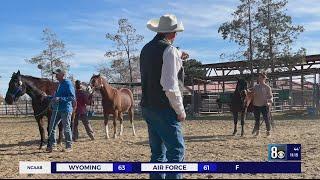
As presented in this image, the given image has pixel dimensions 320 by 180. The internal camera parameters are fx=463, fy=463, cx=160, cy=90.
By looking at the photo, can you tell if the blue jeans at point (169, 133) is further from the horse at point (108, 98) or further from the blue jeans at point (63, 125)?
the horse at point (108, 98)

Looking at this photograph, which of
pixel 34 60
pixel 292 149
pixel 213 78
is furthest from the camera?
pixel 34 60

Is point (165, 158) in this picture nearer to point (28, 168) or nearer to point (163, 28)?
point (163, 28)

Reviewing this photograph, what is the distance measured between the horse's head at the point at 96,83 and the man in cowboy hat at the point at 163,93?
27.5 feet

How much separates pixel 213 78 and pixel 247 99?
73.3 ft

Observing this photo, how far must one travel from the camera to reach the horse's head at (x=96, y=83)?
13.6m

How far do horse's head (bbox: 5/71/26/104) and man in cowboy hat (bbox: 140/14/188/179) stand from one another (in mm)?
6670

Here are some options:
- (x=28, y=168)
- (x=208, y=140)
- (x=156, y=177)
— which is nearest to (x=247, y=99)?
(x=208, y=140)

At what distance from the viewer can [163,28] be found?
5.22m

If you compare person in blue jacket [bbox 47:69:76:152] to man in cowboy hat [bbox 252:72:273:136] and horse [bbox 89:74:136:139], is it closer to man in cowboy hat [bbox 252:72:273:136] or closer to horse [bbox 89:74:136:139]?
horse [bbox 89:74:136:139]

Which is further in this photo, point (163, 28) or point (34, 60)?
point (34, 60)

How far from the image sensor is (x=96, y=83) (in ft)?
44.7

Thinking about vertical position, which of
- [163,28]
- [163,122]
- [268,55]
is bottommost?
[163,122]

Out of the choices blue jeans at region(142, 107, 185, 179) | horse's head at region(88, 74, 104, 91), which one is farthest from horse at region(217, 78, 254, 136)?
blue jeans at region(142, 107, 185, 179)

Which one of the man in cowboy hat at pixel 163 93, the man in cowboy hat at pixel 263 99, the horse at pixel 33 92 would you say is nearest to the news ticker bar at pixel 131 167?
the man in cowboy hat at pixel 163 93
